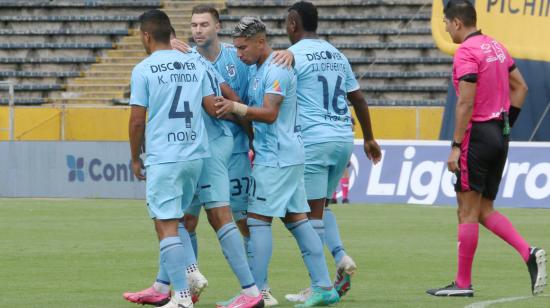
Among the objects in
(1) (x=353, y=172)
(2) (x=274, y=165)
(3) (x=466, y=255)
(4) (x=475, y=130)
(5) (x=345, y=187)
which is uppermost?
(4) (x=475, y=130)

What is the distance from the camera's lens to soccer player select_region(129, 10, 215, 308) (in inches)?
348

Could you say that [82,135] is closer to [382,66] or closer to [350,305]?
[382,66]

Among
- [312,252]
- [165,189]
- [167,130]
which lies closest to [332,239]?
[312,252]

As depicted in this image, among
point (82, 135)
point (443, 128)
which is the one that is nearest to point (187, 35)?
point (82, 135)

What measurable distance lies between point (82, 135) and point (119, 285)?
1780 cm

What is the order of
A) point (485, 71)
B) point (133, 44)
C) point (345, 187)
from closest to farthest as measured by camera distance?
point (485, 71) < point (345, 187) < point (133, 44)

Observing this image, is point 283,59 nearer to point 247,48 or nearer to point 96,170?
point 247,48

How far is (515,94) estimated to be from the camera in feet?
34.3

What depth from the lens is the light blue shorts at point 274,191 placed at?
9281mm

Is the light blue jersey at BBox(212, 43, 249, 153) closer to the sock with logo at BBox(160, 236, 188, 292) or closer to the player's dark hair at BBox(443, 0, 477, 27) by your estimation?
the sock with logo at BBox(160, 236, 188, 292)

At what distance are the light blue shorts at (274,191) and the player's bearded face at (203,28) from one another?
1.12m

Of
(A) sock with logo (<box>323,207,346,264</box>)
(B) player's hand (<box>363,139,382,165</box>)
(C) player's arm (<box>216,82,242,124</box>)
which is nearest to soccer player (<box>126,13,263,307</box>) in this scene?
(C) player's arm (<box>216,82,242,124</box>)

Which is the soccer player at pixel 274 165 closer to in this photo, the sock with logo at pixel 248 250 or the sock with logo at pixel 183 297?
the sock with logo at pixel 248 250

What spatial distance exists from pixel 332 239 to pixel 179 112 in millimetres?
1930
